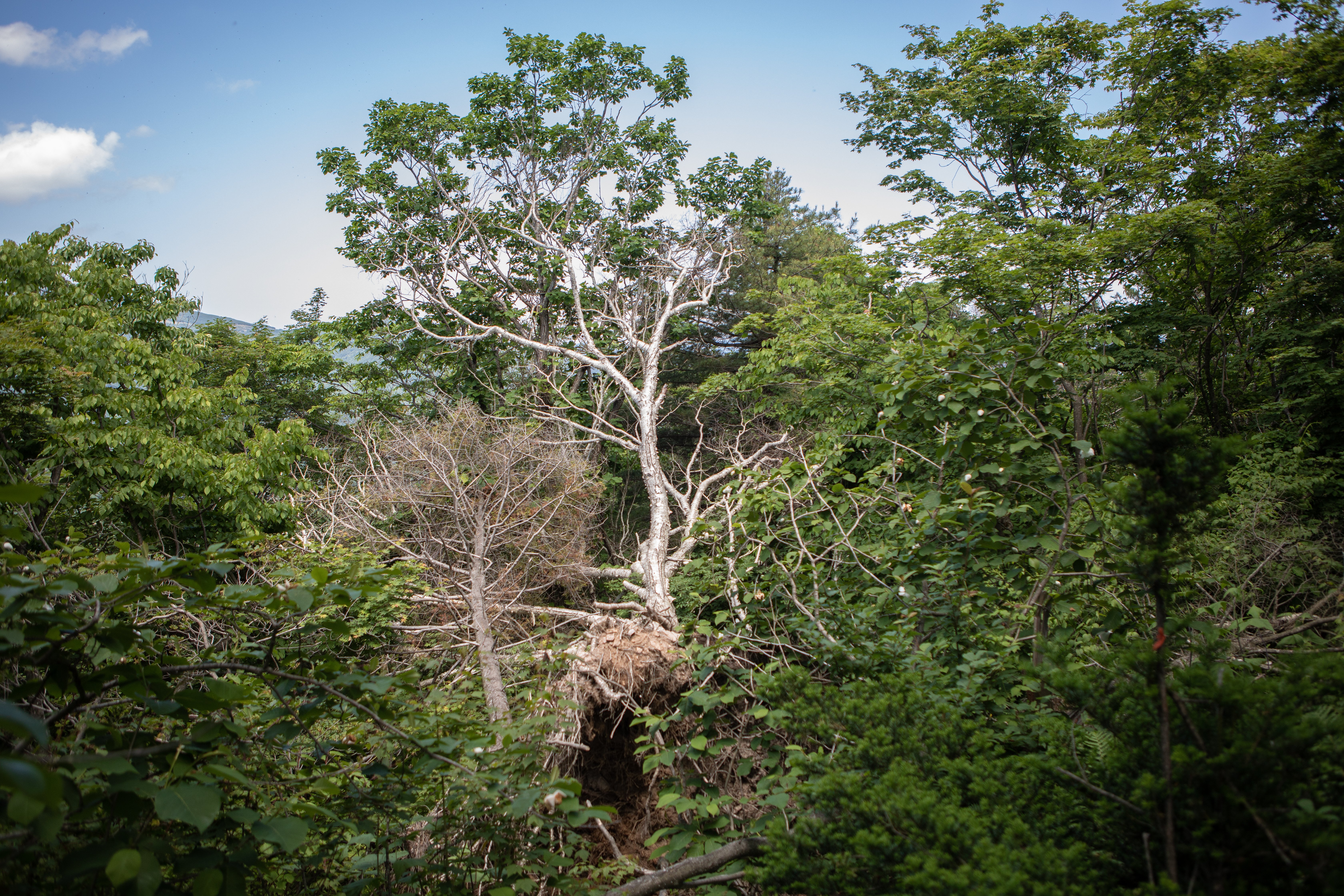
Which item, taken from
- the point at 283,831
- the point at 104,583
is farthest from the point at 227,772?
the point at 104,583

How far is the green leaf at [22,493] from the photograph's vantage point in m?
1.23

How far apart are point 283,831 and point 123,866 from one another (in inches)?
10.9

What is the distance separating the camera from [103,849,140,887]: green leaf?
46.9 inches

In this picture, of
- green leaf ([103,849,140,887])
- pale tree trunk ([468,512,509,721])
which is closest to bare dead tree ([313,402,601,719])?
pale tree trunk ([468,512,509,721])

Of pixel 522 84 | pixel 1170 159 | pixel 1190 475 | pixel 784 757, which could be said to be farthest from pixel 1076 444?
pixel 522 84

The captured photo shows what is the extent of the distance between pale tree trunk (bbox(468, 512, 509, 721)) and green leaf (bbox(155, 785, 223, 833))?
487 centimetres

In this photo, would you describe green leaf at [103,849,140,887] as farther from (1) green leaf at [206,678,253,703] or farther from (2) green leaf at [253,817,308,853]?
(1) green leaf at [206,678,253,703]

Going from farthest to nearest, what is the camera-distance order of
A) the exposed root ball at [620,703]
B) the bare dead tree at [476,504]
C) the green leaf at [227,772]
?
the bare dead tree at [476,504] < the exposed root ball at [620,703] < the green leaf at [227,772]

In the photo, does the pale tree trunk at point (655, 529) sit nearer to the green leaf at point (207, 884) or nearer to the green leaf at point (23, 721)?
the green leaf at point (207, 884)

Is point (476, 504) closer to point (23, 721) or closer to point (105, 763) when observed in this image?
point (105, 763)

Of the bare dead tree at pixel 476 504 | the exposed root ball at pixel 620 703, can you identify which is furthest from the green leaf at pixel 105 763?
the bare dead tree at pixel 476 504

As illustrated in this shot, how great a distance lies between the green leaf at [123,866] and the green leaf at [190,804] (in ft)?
0.24

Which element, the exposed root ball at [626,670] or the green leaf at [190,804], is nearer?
the green leaf at [190,804]

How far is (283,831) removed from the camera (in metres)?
1.42
